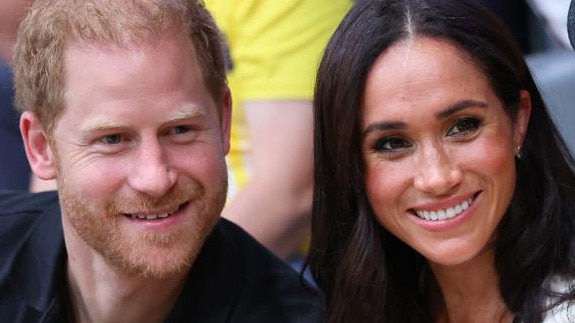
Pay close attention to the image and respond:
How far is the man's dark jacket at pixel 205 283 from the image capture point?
10.2 ft

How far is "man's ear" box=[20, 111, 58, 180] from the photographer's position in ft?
10.2

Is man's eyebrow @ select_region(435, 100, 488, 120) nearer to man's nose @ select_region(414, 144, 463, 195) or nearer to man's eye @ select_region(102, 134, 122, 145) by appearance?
man's nose @ select_region(414, 144, 463, 195)

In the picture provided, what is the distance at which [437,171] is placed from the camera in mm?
2877

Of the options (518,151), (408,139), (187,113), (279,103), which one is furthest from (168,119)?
(279,103)

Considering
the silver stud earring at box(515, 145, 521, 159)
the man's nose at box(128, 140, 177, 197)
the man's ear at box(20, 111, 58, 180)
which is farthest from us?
the man's ear at box(20, 111, 58, 180)

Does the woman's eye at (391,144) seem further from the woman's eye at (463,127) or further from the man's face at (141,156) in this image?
the man's face at (141,156)

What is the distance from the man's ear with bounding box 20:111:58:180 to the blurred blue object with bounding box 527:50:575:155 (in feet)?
3.67

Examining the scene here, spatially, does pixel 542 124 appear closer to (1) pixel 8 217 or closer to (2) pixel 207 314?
(2) pixel 207 314

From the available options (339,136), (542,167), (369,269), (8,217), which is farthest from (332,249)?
(8,217)

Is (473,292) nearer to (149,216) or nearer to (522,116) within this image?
(522,116)

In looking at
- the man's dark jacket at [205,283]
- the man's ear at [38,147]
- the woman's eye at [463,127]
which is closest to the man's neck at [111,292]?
the man's dark jacket at [205,283]

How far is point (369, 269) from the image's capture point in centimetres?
312

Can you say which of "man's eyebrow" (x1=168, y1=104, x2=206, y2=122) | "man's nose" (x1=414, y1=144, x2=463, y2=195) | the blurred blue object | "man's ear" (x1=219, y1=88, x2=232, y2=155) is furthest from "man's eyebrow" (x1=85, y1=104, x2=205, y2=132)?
the blurred blue object

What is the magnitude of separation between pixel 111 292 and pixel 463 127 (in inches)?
35.3
